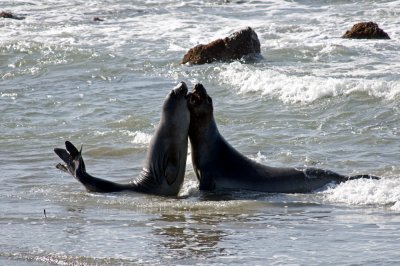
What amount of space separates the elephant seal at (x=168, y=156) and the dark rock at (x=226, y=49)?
9349mm

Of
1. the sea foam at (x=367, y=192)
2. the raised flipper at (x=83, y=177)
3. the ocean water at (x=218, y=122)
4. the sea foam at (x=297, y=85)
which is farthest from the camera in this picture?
the sea foam at (x=297, y=85)

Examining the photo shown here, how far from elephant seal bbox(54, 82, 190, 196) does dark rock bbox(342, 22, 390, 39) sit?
37.7 feet

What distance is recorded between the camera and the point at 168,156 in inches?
361

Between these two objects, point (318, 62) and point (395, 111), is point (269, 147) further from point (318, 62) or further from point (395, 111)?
point (318, 62)

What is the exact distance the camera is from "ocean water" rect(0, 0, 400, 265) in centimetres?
664

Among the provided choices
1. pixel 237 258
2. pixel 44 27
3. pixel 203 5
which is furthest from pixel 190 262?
pixel 203 5

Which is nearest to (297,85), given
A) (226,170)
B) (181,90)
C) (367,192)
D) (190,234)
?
(226,170)

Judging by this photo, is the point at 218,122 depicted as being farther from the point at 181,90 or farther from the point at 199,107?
the point at 181,90

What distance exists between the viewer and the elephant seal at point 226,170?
30.0 feet

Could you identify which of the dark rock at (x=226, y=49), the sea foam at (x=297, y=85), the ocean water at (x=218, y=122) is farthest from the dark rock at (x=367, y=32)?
the sea foam at (x=297, y=85)

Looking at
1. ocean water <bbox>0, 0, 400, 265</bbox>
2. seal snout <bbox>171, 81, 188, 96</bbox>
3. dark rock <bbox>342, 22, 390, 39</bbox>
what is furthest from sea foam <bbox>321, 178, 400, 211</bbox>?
dark rock <bbox>342, 22, 390, 39</bbox>

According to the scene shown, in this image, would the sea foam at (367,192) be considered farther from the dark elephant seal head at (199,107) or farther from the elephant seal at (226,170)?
the dark elephant seal head at (199,107)

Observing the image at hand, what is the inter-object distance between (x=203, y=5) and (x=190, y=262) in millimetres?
22360

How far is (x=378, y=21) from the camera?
2319cm
